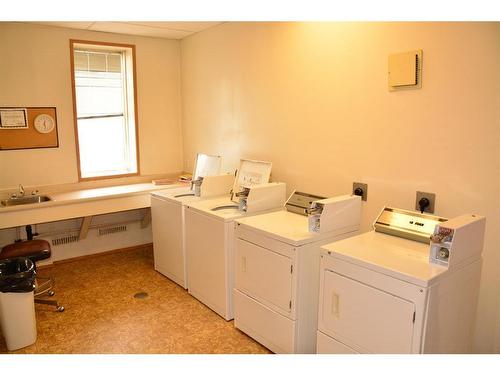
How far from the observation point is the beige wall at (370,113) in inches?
87.5

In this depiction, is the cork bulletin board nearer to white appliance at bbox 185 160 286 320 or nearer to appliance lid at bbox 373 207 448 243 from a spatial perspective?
white appliance at bbox 185 160 286 320

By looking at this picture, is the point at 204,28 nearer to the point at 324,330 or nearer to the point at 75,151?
the point at 75,151

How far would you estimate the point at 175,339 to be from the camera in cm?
287

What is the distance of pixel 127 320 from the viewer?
3.15 m

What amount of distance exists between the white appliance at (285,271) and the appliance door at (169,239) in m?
0.93

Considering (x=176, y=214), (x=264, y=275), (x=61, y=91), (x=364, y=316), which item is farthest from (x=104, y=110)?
(x=364, y=316)

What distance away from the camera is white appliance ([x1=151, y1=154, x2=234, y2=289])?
3641 millimetres

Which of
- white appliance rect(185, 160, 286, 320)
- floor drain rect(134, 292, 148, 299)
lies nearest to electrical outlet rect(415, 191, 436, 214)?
white appliance rect(185, 160, 286, 320)

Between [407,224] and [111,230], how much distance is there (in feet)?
11.4

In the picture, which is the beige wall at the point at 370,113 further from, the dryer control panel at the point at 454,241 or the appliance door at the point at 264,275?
the appliance door at the point at 264,275

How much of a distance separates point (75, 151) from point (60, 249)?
1.11m

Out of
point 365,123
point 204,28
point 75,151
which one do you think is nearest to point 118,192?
point 75,151

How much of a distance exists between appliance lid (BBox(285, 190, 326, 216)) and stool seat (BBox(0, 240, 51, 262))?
2.17m

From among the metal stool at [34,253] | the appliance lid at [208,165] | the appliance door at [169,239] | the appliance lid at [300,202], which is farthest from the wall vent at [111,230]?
the appliance lid at [300,202]
